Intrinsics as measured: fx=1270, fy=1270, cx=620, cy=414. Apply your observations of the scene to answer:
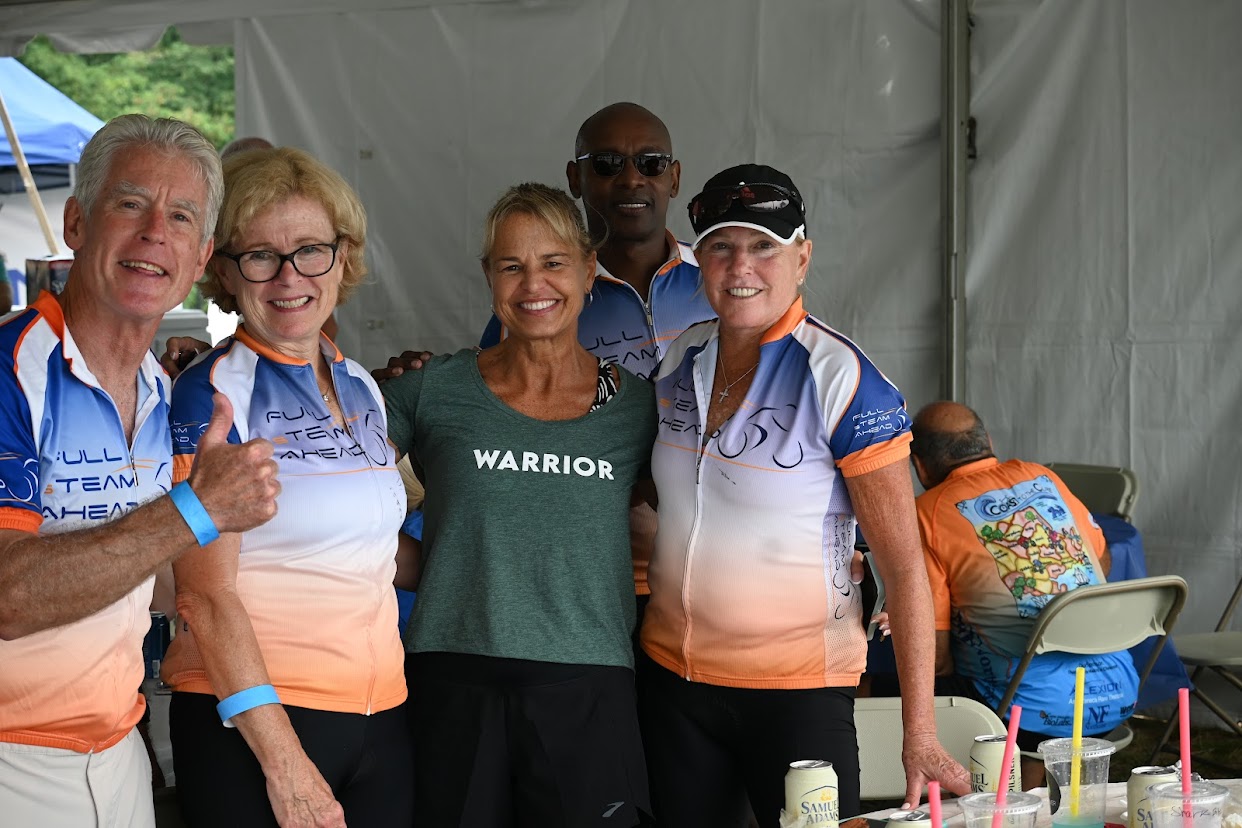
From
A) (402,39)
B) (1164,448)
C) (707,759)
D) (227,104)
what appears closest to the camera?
(707,759)

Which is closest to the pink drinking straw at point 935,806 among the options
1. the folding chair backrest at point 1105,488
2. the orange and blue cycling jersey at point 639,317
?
the orange and blue cycling jersey at point 639,317

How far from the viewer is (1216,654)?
404 cm

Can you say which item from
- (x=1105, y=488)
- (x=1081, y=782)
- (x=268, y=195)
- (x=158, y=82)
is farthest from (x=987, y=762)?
(x=158, y=82)

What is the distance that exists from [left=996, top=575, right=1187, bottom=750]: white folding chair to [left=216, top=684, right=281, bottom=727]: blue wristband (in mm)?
2006

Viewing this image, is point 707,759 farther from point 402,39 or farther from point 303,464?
point 402,39

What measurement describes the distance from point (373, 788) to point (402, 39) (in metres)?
3.47

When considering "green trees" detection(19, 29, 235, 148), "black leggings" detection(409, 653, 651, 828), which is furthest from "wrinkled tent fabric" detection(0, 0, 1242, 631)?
"green trees" detection(19, 29, 235, 148)

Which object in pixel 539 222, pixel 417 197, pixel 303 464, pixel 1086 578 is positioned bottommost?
pixel 1086 578

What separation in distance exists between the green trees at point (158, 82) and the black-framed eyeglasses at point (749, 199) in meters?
18.5

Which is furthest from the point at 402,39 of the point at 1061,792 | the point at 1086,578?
A: the point at 1061,792

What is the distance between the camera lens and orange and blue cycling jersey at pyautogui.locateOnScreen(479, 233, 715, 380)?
2.89 m

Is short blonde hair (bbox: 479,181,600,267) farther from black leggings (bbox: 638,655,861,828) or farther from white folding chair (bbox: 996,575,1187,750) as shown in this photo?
white folding chair (bbox: 996,575,1187,750)

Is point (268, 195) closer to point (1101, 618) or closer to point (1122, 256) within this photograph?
point (1101, 618)

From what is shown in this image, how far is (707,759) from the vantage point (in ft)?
7.18
